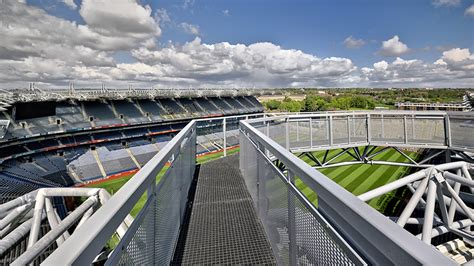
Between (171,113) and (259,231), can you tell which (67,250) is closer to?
(259,231)

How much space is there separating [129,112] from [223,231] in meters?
35.5

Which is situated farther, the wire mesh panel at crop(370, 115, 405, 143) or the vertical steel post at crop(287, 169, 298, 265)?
the wire mesh panel at crop(370, 115, 405, 143)

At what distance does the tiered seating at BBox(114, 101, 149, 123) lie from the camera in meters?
34.2

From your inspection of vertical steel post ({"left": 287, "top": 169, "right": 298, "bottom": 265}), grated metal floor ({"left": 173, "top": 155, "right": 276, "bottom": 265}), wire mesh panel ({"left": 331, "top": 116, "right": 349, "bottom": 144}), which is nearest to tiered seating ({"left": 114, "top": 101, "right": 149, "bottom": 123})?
wire mesh panel ({"left": 331, "top": 116, "right": 349, "bottom": 144})

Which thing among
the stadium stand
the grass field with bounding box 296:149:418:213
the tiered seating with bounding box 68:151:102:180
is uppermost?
the stadium stand

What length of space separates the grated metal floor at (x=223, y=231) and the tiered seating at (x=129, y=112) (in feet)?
106

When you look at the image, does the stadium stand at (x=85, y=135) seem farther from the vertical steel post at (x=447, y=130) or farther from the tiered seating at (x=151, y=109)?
the vertical steel post at (x=447, y=130)

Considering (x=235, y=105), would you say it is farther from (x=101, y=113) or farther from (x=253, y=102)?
(x=101, y=113)

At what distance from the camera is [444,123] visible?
8008 millimetres

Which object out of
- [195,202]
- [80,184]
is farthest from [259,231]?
[80,184]

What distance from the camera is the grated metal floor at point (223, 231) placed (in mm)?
2453

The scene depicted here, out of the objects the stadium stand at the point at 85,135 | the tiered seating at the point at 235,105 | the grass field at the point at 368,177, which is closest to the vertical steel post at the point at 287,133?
the grass field at the point at 368,177

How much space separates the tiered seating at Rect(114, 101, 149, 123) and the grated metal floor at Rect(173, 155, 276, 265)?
32343mm

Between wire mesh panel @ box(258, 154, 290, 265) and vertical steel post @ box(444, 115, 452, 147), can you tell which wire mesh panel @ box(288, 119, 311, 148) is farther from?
wire mesh panel @ box(258, 154, 290, 265)
